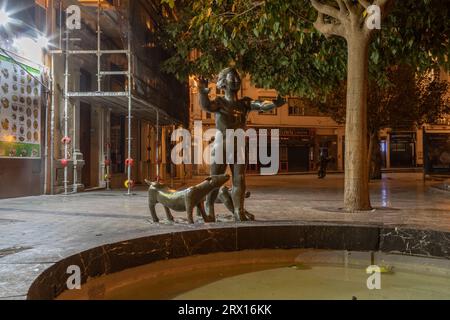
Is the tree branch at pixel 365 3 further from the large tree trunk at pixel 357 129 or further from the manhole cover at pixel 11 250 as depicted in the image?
the manhole cover at pixel 11 250

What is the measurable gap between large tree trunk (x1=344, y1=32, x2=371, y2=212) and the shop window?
995 centimetres

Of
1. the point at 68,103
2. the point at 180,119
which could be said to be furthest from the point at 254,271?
the point at 180,119

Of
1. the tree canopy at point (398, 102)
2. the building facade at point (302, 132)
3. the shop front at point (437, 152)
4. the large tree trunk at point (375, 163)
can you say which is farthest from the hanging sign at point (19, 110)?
the building facade at point (302, 132)

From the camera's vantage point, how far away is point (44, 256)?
3820mm

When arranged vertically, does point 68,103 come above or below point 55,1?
below

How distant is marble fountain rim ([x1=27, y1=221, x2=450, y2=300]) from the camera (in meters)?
4.64

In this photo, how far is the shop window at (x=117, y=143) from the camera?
16.6m

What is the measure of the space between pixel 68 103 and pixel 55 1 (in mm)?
2480

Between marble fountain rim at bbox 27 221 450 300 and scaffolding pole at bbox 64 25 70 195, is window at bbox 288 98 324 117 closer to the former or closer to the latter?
scaffolding pole at bbox 64 25 70 195

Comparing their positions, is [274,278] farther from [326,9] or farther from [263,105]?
[326,9]

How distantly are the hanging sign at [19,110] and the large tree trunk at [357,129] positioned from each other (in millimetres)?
6422

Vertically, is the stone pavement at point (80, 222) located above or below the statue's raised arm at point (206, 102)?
below

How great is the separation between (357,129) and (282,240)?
3.69m
